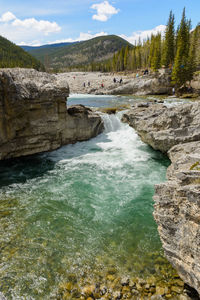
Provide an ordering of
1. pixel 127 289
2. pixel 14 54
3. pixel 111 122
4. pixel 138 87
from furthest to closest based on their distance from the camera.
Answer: pixel 14 54 → pixel 138 87 → pixel 111 122 → pixel 127 289

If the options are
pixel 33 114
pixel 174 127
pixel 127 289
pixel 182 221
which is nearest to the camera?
pixel 182 221

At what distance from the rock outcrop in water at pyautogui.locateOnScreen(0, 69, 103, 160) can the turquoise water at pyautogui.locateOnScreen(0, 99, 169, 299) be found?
1.40 m

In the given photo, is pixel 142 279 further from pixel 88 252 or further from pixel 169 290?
pixel 88 252

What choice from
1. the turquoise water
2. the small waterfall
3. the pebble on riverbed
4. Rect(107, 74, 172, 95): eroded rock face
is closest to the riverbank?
Rect(107, 74, 172, 95): eroded rock face

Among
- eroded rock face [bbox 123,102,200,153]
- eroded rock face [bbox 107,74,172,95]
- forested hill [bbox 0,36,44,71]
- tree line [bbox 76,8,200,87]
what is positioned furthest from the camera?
forested hill [bbox 0,36,44,71]

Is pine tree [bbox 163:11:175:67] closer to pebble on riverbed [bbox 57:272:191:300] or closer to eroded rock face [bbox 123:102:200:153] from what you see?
eroded rock face [bbox 123:102:200:153]

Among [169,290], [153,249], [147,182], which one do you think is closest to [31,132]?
[147,182]

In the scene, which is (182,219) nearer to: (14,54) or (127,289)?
(127,289)

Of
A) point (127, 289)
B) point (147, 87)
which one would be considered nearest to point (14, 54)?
point (147, 87)

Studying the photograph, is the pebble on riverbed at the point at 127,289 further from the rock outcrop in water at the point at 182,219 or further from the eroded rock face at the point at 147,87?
the eroded rock face at the point at 147,87

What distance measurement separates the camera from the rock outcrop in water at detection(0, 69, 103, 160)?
43.5 ft

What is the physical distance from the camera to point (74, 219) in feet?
30.0

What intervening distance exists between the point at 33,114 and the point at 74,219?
9365 mm

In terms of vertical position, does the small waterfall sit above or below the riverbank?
below
